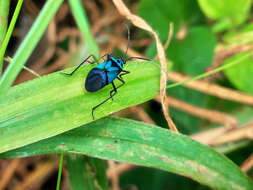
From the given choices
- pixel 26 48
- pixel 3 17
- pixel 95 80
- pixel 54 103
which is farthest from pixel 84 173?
pixel 3 17

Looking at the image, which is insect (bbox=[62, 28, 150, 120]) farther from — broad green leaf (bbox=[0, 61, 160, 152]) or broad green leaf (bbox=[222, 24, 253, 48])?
broad green leaf (bbox=[222, 24, 253, 48])

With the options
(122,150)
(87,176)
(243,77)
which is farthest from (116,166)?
(243,77)

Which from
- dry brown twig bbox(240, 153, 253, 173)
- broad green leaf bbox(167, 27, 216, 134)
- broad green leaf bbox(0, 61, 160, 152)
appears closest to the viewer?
broad green leaf bbox(0, 61, 160, 152)

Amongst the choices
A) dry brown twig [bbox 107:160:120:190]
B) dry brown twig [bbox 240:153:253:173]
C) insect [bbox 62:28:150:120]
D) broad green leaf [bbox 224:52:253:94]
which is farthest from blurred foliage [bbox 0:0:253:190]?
dry brown twig [bbox 107:160:120:190]

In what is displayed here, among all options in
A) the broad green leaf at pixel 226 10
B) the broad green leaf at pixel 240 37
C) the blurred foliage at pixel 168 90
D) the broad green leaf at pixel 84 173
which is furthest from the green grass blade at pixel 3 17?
the broad green leaf at pixel 240 37

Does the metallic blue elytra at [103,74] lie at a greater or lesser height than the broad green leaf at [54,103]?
greater

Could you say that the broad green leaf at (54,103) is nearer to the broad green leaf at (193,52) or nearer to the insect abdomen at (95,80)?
the insect abdomen at (95,80)
